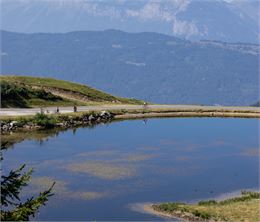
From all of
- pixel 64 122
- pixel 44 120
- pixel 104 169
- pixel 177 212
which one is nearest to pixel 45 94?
pixel 64 122

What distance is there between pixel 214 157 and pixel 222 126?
26626mm

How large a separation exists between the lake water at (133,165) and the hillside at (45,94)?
19536mm

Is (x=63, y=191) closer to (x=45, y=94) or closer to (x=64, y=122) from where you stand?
(x=64, y=122)

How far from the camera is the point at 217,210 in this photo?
42625 mm

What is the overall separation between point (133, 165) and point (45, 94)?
165ft

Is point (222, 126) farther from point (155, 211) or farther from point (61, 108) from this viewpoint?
point (155, 211)

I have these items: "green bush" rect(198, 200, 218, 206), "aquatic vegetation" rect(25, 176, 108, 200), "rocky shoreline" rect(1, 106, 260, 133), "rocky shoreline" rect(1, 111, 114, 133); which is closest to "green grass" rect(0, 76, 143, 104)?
"rocky shoreline" rect(1, 106, 260, 133)

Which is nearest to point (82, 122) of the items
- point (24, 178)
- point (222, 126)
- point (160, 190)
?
point (222, 126)

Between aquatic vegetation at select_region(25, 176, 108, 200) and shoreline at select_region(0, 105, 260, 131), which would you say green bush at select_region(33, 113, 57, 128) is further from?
aquatic vegetation at select_region(25, 176, 108, 200)

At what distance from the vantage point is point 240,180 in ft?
185

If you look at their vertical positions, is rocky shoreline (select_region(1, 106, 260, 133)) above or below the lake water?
above

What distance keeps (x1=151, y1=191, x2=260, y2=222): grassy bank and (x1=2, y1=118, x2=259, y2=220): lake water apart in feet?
6.99

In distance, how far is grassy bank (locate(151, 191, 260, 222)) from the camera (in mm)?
40719

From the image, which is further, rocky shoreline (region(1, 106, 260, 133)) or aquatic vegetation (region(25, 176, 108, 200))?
rocky shoreline (region(1, 106, 260, 133))
